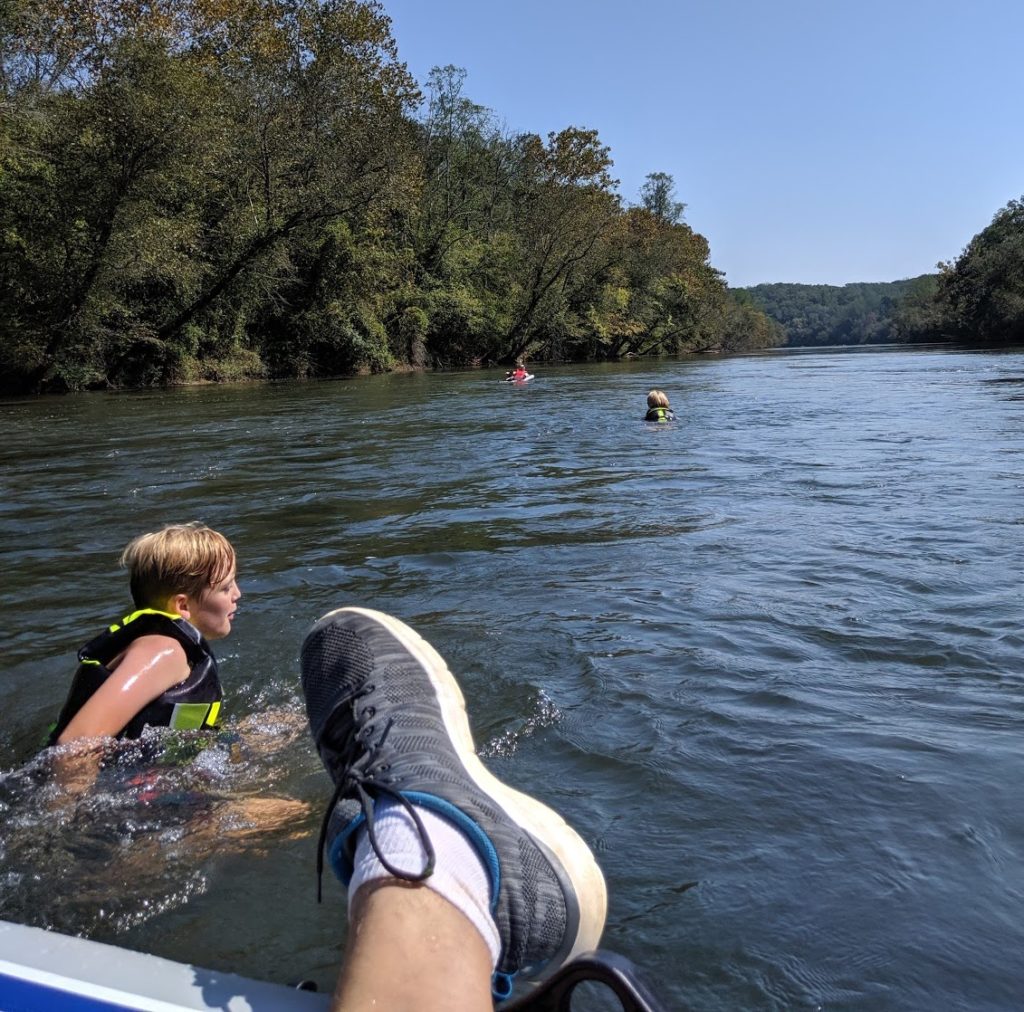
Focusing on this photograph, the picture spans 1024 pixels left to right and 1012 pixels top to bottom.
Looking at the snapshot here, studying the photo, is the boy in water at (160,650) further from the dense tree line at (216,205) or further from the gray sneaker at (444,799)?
the dense tree line at (216,205)

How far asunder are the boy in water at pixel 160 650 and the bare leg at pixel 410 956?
1698 mm

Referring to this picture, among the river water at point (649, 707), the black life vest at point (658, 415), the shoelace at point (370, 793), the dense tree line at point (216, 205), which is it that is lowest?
the river water at point (649, 707)

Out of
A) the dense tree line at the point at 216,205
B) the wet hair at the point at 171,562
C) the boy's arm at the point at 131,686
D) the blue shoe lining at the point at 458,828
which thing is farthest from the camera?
the dense tree line at the point at 216,205

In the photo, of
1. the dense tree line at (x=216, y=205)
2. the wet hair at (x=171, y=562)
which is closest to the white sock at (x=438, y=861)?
the wet hair at (x=171, y=562)

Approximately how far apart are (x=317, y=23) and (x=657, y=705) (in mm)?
33927

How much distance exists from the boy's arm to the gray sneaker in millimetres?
995

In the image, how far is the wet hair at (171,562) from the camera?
3146 mm

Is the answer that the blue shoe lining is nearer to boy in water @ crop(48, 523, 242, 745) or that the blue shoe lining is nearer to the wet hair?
boy in water @ crop(48, 523, 242, 745)

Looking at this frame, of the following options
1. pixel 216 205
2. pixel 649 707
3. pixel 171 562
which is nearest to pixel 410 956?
pixel 171 562

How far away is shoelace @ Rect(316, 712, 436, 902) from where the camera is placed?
5.10 feet

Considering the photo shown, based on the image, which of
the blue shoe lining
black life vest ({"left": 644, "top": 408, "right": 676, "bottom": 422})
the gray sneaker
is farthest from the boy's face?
black life vest ({"left": 644, "top": 408, "right": 676, "bottom": 422})

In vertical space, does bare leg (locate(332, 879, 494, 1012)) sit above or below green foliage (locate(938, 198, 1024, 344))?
below

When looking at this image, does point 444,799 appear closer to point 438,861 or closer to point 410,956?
point 438,861

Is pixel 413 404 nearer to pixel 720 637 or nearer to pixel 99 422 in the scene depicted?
pixel 99 422
